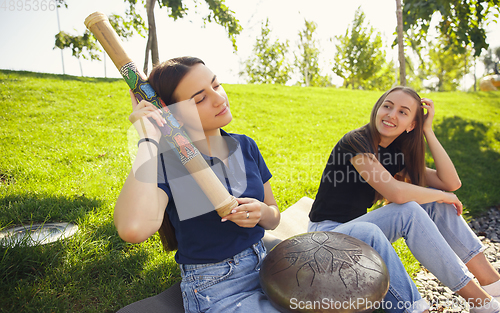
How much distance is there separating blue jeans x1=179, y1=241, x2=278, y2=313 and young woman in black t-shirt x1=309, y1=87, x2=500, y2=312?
30.7 inches

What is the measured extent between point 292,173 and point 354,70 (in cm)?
2482

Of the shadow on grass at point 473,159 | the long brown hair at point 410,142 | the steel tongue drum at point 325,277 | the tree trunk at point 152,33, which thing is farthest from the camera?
the tree trunk at point 152,33

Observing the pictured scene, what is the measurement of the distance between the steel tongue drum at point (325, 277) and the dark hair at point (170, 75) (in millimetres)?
1160

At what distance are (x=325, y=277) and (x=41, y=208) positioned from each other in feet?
9.96

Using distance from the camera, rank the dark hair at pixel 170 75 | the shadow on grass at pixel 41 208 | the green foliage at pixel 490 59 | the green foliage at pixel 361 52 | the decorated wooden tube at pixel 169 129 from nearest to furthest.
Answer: the decorated wooden tube at pixel 169 129
the dark hair at pixel 170 75
the shadow on grass at pixel 41 208
the green foliage at pixel 361 52
the green foliage at pixel 490 59

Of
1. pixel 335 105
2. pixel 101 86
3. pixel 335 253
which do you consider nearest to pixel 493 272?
pixel 335 253

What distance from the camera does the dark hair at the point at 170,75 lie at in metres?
1.76

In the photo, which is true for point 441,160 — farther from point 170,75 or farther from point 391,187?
point 170,75

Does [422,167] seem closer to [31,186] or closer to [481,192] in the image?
[481,192]

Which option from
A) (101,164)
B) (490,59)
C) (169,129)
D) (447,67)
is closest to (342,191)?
(169,129)

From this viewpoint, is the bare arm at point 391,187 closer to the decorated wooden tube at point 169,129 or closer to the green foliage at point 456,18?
the decorated wooden tube at point 169,129

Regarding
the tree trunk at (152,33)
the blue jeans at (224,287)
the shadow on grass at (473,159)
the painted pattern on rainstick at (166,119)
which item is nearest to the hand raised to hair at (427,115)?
the blue jeans at (224,287)

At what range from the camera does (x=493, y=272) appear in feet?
7.64

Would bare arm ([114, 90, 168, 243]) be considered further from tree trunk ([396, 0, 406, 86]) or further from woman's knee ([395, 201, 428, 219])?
tree trunk ([396, 0, 406, 86])
